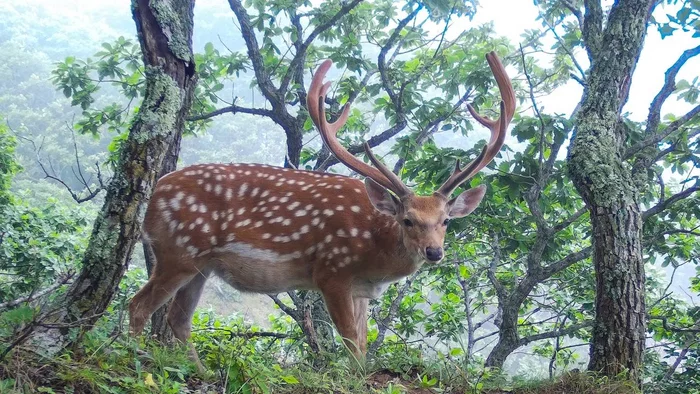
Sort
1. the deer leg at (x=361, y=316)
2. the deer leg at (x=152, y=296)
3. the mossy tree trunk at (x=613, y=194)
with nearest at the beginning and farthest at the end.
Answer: the mossy tree trunk at (x=613, y=194), the deer leg at (x=152, y=296), the deer leg at (x=361, y=316)

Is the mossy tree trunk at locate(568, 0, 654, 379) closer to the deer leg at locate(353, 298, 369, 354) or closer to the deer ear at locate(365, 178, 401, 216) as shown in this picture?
the deer ear at locate(365, 178, 401, 216)

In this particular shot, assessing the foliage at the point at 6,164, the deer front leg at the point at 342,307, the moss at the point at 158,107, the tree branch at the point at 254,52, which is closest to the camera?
the moss at the point at 158,107

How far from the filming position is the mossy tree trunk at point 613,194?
3910 millimetres

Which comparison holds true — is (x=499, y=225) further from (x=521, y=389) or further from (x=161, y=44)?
(x=161, y=44)

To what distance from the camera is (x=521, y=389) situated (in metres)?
4.11

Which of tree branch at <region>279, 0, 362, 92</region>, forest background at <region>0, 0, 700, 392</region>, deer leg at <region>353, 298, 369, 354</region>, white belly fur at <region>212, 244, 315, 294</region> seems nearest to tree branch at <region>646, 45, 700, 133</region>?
forest background at <region>0, 0, 700, 392</region>

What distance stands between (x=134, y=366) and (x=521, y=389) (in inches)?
94.6

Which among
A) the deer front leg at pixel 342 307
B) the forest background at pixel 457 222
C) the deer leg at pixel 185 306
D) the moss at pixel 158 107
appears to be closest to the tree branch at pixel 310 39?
the forest background at pixel 457 222

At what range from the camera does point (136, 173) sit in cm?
304

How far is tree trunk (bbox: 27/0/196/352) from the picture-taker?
2955mm

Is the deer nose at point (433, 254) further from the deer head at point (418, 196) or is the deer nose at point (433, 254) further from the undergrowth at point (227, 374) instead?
the undergrowth at point (227, 374)

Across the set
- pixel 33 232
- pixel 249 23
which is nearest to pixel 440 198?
pixel 249 23

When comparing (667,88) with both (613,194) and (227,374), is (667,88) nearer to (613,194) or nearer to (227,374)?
(613,194)

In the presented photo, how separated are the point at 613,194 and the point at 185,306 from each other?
11.2ft
